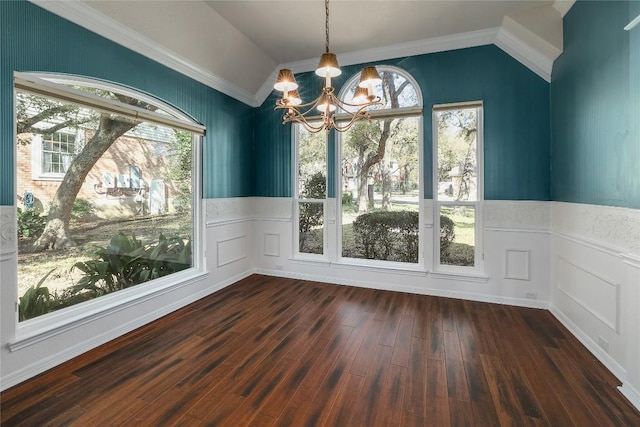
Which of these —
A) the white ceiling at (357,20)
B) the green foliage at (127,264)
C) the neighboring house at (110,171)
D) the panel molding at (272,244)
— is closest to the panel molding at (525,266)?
the white ceiling at (357,20)

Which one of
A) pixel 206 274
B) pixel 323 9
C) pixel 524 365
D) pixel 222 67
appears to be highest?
pixel 323 9

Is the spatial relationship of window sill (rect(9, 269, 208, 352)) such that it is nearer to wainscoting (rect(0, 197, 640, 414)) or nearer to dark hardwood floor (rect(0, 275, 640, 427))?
wainscoting (rect(0, 197, 640, 414))

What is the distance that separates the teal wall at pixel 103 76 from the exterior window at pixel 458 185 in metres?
2.94

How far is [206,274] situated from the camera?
3949mm

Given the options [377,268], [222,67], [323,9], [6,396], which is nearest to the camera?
[6,396]

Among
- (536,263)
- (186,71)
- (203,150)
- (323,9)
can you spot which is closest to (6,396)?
(203,150)

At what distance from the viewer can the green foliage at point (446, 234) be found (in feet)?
12.9

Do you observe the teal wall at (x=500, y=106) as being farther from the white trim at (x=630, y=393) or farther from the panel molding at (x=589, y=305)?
the white trim at (x=630, y=393)

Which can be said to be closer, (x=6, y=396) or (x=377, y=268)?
(x=6, y=396)

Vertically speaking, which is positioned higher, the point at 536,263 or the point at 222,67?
the point at 222,67

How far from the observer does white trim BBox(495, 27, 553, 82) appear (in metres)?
3.37

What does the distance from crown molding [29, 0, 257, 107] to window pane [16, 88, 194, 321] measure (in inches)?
21.7

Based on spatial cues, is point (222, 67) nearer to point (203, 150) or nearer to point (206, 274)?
point (203, 150)

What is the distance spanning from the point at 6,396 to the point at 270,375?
5.75 ft
